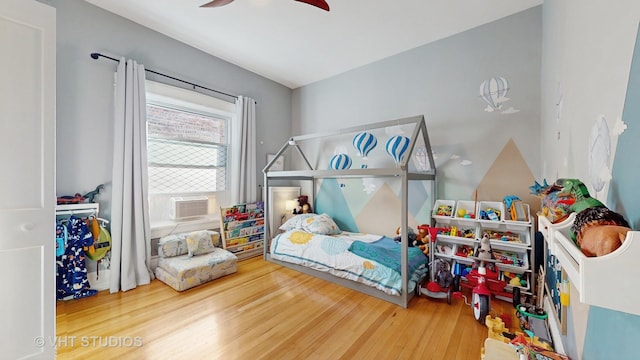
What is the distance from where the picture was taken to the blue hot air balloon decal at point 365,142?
3.33 metres

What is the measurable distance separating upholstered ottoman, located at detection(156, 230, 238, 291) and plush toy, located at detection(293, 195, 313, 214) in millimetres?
1315

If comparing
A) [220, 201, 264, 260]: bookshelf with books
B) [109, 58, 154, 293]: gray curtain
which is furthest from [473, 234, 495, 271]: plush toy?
[109, 58, 154, 293]: gray curtain

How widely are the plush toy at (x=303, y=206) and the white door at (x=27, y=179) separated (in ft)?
9.17

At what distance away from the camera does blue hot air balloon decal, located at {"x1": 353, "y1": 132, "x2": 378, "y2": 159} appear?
10.9ft

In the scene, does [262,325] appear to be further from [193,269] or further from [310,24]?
[310,24]

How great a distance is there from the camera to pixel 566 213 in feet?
2.56

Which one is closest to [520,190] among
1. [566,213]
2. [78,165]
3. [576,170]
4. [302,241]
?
[576,170]

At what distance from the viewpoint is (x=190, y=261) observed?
2.72m

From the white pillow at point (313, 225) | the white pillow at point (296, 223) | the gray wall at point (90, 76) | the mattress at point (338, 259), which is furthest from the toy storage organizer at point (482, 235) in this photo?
the gray wall at point (90, 76)

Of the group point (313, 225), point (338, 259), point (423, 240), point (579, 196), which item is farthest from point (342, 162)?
point (579, 196)

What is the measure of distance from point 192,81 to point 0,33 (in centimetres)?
196

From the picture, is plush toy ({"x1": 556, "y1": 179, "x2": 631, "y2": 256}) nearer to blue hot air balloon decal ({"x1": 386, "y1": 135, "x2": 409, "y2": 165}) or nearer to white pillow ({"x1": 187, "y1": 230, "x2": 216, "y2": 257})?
blue hot air balloon decal ({"x1": 386, "y1": 135, "x2": 409, "y2": 165})

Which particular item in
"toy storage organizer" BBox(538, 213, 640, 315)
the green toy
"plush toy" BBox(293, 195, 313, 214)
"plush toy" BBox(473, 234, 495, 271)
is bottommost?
"plush toy" BBox(473, 234, 495, 271)

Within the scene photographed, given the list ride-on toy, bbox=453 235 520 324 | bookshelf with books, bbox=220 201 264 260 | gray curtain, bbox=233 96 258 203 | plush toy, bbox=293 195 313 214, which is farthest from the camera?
plush toy, bbox=293 195 313 214
